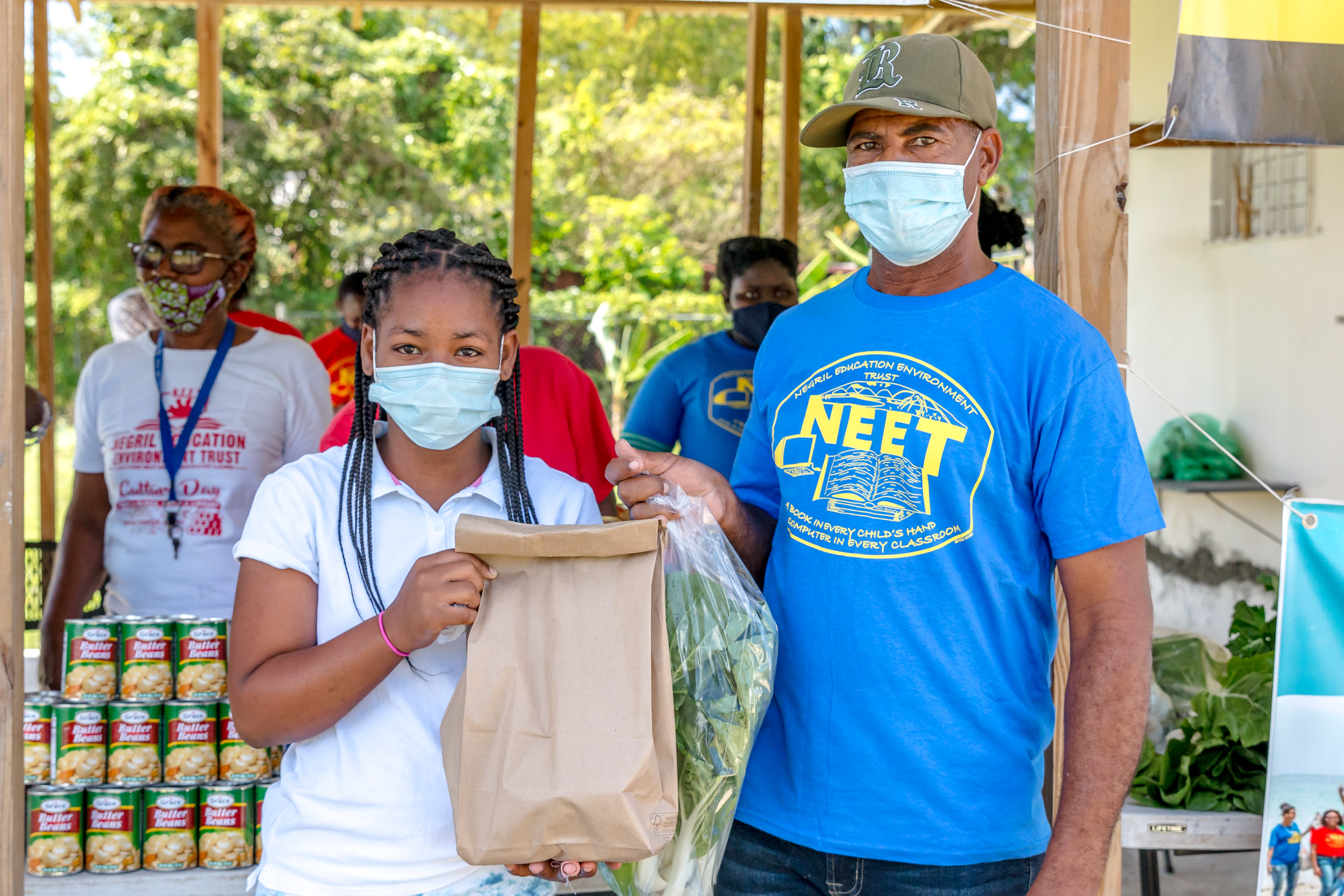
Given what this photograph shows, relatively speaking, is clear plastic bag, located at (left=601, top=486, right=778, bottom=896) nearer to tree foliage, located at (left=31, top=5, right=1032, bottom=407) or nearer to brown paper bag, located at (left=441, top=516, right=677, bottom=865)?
Answer: brown paper bag, located at (left=441, top=516, right=677, bottom=865)

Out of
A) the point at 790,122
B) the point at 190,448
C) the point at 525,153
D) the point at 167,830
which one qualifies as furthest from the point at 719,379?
the point at 790,122

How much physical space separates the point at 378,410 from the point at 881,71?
1079 millimetres

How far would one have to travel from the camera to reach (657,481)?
1.97 meters

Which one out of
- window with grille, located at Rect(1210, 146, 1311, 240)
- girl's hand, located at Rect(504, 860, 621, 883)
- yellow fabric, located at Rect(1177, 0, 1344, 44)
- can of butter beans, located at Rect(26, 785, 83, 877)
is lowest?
can of butter beans, located at Rect(26, 785, 83, 877)

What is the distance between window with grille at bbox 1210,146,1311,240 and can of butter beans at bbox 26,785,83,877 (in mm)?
6558

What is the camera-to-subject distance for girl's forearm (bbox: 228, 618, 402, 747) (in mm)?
1727

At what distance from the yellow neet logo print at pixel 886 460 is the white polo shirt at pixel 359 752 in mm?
630

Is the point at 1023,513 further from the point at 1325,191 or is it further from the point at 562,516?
the point at 1325,191

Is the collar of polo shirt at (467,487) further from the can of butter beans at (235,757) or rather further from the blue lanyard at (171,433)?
the blue lanyard at (171,433)

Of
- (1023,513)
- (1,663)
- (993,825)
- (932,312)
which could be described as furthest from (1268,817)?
(1,663)

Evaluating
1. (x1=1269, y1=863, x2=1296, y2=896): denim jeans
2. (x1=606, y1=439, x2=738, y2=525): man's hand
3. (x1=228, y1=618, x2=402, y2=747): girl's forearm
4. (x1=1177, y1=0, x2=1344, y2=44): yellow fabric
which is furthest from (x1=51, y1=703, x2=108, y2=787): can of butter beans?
(x1=1177, y1=0, x2=1344, y2=44): yellow fabric

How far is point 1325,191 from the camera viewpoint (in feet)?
20.8

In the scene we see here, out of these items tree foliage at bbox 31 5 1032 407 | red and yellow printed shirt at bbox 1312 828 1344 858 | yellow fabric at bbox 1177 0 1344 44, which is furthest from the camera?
tree foliage at bbox 31 5 1032 407

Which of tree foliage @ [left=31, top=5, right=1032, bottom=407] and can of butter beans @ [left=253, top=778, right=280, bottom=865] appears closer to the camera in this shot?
can of butter beans @ [left=253, top=778, right=280, bottom=865]
